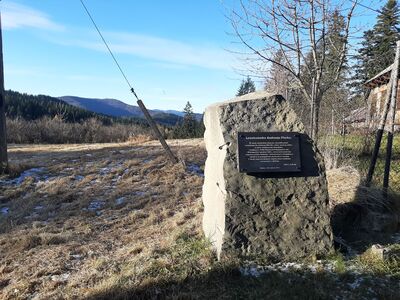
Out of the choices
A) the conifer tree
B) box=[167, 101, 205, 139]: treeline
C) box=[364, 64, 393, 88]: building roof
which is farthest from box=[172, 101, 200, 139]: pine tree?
the conifer tree

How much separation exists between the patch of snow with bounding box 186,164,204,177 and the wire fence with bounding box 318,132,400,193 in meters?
2.60

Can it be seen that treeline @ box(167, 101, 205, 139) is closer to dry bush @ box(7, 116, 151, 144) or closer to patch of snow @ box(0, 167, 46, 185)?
dry bush @ box(7, 116, 151, 144)

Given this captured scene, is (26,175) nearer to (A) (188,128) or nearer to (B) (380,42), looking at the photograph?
(B) (380,42)

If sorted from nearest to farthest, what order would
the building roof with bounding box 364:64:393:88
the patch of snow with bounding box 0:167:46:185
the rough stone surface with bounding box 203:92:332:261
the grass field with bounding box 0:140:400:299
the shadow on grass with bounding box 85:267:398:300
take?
the shadow on grass with bounding box 85:267:398:300, the grass field with bounding box 0:140:400:299, the rough stone surface with bounding box 203:92:332:261, the building roof with bounding box 364:64:393:88, the patch of snow with bounding box 0:167:46:185

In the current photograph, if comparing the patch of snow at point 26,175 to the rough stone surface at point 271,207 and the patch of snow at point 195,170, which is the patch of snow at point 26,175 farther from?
the rough stone surface at point 271,207

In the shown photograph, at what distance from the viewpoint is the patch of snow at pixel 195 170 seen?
9.36 metres

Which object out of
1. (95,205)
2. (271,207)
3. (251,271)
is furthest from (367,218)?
(95,205)

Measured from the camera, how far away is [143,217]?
7066 millimetres

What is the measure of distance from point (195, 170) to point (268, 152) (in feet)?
16.4

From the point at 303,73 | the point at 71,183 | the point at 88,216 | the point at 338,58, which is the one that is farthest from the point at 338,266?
the point at 71,183

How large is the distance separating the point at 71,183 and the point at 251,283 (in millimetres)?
6128

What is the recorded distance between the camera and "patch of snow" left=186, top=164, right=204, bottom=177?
9364mm

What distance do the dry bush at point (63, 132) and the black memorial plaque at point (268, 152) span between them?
53.8 feet

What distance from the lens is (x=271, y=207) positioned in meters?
4.56
